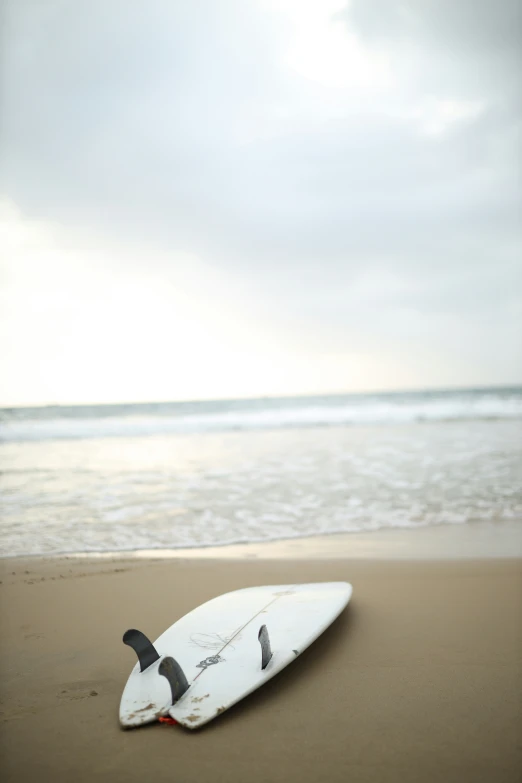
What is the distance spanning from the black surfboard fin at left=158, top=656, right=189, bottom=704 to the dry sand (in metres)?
0.11

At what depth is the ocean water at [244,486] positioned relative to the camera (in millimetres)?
4312

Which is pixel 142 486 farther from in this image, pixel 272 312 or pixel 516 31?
pixel 272 312

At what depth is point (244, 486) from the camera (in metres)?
5.91

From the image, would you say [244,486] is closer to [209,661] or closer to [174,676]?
[209,661]

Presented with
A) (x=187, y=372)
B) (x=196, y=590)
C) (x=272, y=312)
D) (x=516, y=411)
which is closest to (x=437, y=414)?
(x=516, y=411)

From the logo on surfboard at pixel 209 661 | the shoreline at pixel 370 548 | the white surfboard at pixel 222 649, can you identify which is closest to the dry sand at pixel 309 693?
the white surfboard at pixel 222 649

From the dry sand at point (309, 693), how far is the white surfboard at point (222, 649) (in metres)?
0.07

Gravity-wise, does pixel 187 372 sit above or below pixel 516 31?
below

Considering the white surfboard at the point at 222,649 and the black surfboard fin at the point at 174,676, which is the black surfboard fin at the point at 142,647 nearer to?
the white surfboard at the point at 222,649

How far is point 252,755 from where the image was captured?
150cm

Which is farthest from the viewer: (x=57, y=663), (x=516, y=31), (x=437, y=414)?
(x=437, y=414)

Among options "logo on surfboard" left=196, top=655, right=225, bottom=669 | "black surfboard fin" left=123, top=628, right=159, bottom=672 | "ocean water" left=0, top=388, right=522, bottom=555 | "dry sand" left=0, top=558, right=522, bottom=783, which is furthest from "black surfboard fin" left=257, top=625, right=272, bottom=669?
"ocean water" left=0, top=388, right=522, bottom=555

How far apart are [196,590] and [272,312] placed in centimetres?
1320

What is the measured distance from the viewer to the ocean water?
14.1 feet
